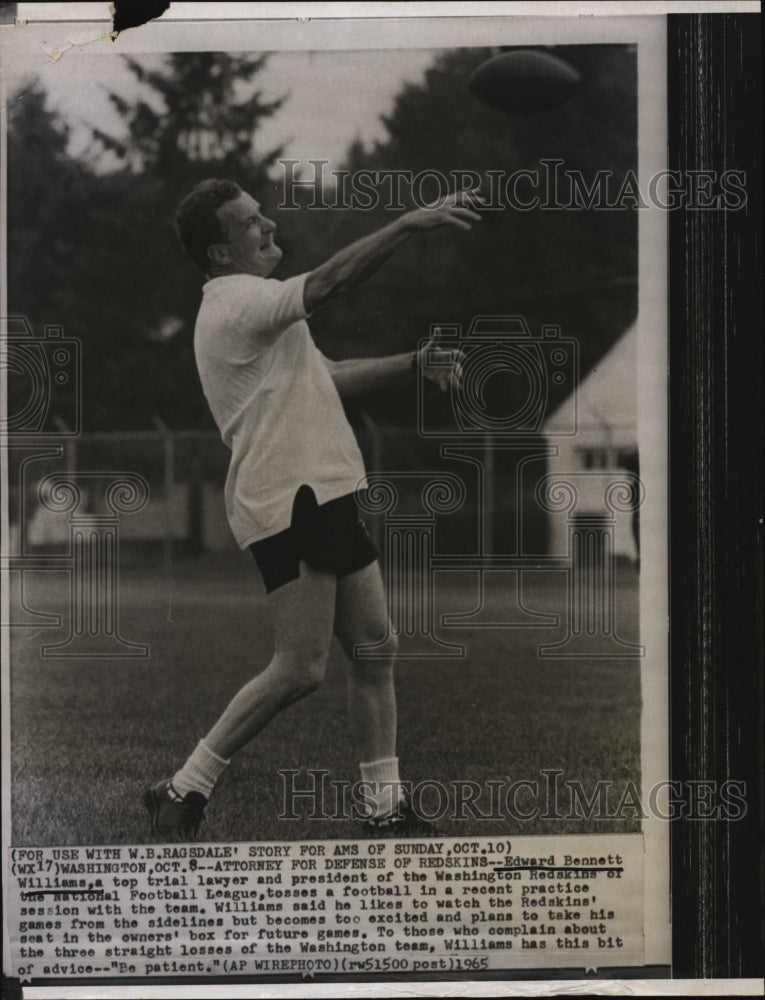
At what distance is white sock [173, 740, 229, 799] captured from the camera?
13.3 feet

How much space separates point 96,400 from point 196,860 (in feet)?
5.04

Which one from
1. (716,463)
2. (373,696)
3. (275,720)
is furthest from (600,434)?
(275,720)

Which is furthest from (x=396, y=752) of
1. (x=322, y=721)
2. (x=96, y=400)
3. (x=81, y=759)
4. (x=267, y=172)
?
(x=267, y=172)

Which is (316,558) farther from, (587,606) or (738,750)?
(738,750)

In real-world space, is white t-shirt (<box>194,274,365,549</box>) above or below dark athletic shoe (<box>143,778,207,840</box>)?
above

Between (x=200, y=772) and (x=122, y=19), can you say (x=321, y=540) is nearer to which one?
(x=200, y=772)

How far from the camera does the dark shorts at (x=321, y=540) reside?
4.02 metres

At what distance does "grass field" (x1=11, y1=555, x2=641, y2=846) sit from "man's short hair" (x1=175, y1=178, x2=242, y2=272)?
106 cm

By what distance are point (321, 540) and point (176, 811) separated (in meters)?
1.00

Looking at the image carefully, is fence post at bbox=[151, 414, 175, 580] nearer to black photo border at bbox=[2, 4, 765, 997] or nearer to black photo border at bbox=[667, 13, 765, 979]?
black photo border at bbox=[2, 4, 765, 997]

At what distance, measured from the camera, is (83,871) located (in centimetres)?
407

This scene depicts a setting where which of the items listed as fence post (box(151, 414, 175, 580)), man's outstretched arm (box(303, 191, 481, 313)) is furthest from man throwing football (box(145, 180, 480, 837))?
fence post (box(151, 414, 175, 580))

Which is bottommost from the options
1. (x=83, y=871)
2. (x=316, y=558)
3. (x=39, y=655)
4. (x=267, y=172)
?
(x=83, y=871)

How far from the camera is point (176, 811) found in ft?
13.3
